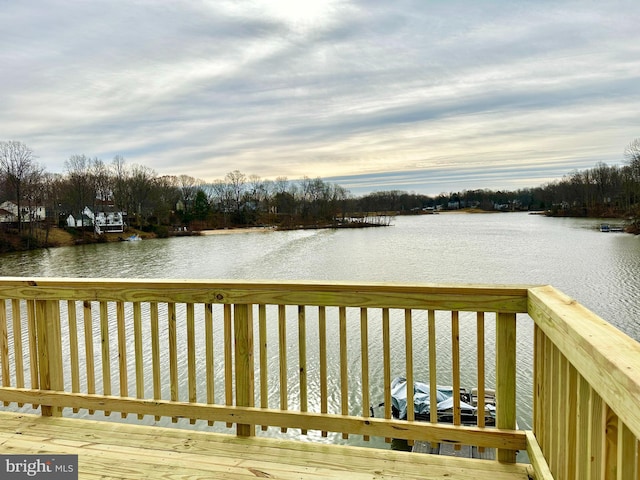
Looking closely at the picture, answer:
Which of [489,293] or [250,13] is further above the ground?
[250,13]

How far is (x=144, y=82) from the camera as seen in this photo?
17.7 metres

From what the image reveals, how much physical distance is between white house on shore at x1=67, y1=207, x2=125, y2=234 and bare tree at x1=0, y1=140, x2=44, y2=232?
19.2 feet

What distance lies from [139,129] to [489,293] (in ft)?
130

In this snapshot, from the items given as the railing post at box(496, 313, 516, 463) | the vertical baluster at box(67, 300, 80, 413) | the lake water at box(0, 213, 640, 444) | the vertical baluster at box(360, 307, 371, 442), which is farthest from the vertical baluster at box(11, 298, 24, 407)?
the lake water at box(0, 213, 640, 444)

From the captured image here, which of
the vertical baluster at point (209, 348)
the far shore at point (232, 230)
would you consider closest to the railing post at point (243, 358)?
the vertical baluster at point (209, 348)

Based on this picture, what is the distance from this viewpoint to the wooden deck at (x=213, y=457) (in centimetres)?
170

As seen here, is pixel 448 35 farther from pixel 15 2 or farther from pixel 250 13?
pixel 15 2

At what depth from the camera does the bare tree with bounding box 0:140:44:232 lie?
37.3m

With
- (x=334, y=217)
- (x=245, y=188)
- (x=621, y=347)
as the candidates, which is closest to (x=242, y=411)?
(x=621, y=347)

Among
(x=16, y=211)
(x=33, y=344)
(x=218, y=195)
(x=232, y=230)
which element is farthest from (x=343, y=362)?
(x=218, y=195)

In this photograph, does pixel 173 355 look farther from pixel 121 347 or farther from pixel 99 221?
pixel 99 221

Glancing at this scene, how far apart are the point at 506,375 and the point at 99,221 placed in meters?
51.3

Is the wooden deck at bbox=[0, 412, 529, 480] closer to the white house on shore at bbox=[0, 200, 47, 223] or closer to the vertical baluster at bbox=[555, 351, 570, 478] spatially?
the vertical baluster at bbox=[555, 351, 570, 478]

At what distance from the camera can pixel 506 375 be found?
69.4 inches
